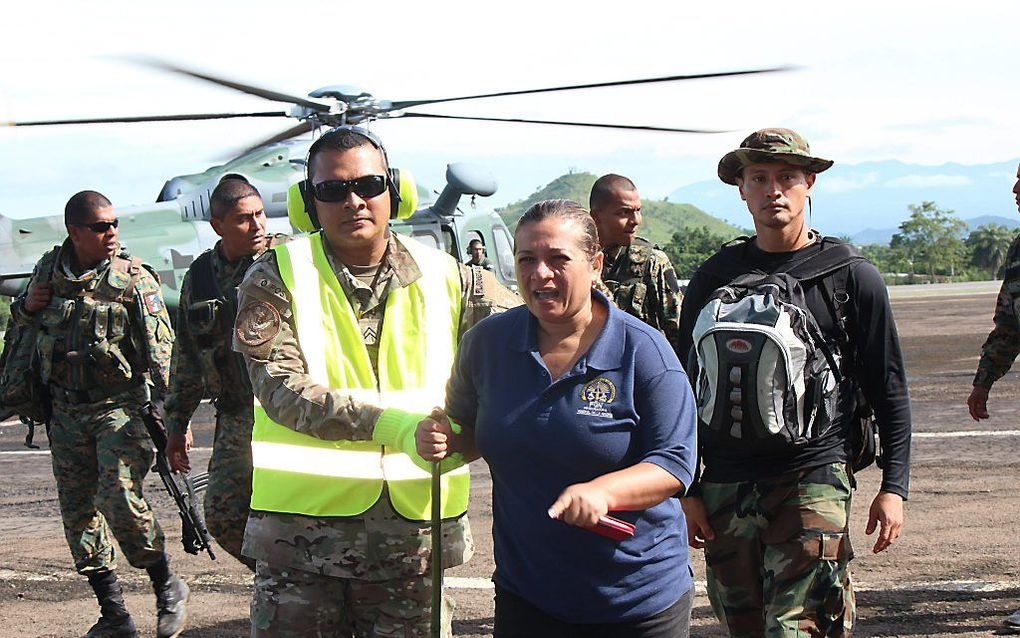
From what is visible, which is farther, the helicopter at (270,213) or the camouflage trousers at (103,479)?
the helicopter at (270,213)

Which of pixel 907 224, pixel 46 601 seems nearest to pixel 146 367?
pixel 46 601

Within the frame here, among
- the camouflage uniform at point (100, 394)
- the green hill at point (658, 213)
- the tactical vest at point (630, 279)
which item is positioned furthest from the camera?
the green hill at point (658, 213)

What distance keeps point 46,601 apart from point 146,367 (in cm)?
147

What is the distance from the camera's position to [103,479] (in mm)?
5875

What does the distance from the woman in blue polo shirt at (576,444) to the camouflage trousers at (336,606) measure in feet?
1.58

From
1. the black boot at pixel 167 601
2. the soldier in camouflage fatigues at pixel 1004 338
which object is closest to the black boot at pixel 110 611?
the black boot at pixel 167 601

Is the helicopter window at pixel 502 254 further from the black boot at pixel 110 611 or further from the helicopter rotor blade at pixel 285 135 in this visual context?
the black boot at pixel 110 611

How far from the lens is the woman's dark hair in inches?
113

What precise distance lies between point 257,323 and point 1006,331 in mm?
4130

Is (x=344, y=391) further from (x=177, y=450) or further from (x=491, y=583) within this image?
(x=491, y=583)

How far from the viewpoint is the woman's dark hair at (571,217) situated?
2.88 meters

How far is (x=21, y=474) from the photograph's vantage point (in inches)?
414

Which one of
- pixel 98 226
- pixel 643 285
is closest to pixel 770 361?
pixel 643 285

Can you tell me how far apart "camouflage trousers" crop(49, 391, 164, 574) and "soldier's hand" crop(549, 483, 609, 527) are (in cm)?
387
